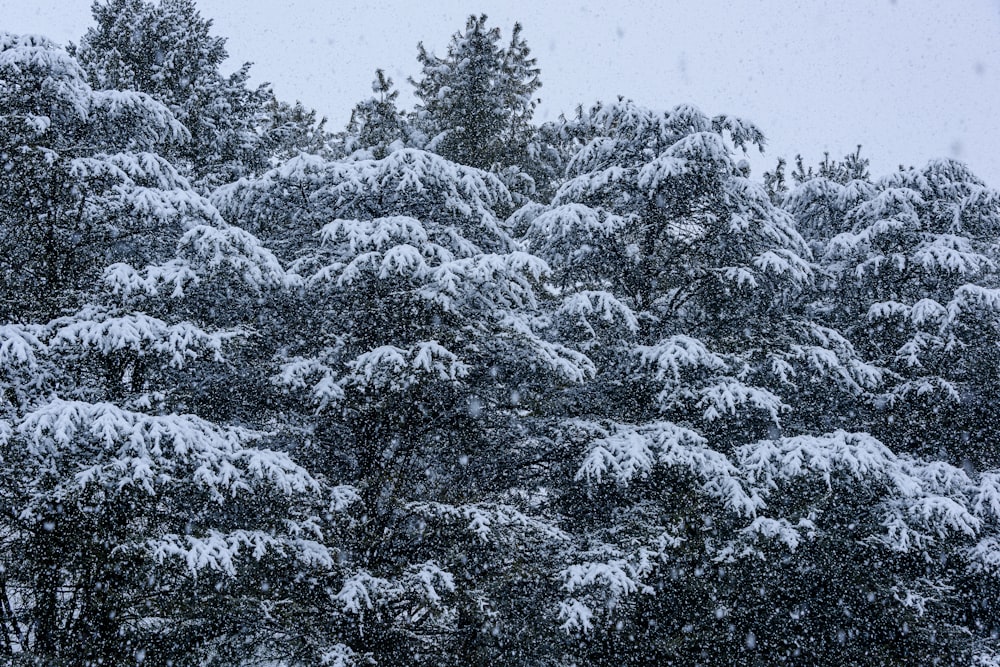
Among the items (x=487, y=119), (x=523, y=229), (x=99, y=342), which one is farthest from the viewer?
(x=487, y=119)

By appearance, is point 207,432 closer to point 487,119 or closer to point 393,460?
point 393,460

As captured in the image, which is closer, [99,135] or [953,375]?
[99,135]

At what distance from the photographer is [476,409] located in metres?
11.6

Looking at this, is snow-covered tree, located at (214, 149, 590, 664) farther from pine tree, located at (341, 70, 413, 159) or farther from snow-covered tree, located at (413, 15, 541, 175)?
pine tree, located at (341, 70, 413, 159)

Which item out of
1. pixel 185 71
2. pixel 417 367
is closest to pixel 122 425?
pixel 417 367

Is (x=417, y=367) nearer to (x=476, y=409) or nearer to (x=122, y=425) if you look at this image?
(x=476, y=409)

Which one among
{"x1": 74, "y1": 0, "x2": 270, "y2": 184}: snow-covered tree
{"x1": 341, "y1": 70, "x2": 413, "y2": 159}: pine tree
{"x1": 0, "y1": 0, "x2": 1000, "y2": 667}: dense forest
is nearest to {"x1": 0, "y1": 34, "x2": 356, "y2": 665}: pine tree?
{"x1": 0, "y1": 0, "x2": 1000, "y2": 667}: dense forest

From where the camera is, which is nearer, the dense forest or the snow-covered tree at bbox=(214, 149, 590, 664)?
the dense forest

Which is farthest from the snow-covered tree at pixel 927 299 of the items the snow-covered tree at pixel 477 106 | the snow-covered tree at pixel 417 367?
the snow-covered tree at pixel 477 106

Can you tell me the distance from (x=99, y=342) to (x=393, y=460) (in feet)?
13.5

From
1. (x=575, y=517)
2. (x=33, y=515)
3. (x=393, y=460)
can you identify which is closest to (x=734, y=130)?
(x=575, y=517)

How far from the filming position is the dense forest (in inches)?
364

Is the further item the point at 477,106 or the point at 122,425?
the point at 477,106

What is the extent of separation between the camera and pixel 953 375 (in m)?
13.3
